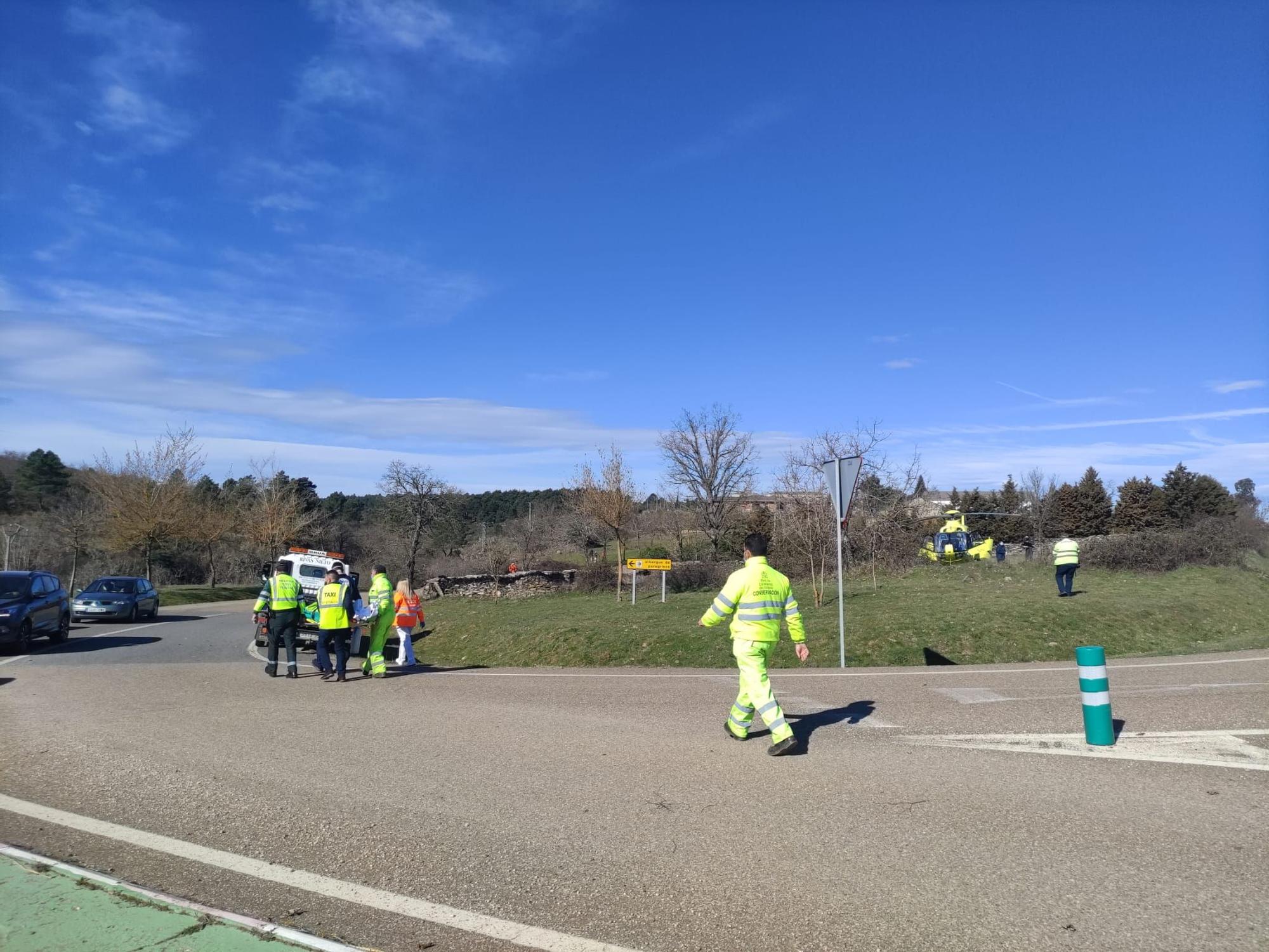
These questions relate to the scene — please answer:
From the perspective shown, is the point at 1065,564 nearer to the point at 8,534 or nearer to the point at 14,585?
the point at 14,585

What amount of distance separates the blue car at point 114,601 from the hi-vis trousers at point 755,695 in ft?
89.0

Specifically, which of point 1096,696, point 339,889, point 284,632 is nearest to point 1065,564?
point 1096,696

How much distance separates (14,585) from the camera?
62.9 feet

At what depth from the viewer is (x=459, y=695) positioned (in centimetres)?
1076

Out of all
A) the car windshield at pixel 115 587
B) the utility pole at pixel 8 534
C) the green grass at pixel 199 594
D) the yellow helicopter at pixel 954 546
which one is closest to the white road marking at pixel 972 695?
the car windshield at pixel 115 587

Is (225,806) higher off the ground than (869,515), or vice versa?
(869,515)

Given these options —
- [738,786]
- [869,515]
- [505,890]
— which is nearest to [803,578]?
[869,515]

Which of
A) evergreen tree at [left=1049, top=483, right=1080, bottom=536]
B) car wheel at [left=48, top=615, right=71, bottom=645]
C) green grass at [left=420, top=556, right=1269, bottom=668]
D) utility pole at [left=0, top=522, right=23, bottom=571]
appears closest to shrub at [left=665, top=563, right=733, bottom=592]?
green grass at [left=420, top=556, right=1269, bottom=668]

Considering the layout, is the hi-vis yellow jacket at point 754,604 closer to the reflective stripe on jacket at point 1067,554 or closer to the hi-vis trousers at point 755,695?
the hi-vis trousers at point 755,695

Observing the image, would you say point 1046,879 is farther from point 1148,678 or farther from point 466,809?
point 1148,678

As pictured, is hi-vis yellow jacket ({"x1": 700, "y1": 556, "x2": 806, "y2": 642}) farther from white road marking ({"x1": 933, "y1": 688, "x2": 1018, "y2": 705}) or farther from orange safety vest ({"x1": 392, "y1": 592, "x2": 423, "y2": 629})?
orange safety vest ({"x1": 392, "y1": 592, "x2": 423, "y2": 629})

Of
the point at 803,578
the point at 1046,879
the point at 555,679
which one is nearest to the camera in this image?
the point at 1046,879

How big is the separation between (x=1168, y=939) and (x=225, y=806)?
556 centimetres

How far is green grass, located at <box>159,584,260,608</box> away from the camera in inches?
1672
